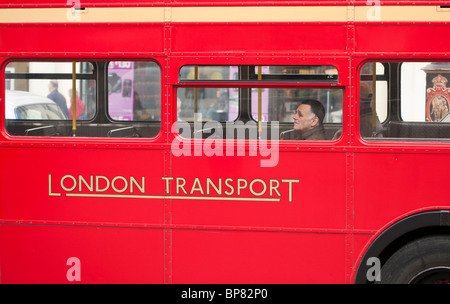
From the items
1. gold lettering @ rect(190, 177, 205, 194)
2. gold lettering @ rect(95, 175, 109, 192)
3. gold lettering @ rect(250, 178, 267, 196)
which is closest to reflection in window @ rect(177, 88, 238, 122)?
gold lettering @ rect(190, 177, 205, 194)

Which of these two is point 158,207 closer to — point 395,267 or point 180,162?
point 180,162

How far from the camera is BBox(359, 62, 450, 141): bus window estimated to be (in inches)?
155

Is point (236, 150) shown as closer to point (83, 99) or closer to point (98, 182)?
point (98, 182)

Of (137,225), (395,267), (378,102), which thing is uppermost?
(378,102)

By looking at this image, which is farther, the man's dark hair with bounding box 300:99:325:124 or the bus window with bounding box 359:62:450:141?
the man's dark hair with bounding box 300:99:325:124

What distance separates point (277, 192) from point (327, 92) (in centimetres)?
73

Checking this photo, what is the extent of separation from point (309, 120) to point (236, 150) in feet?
1.74

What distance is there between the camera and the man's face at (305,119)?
406 centimetres

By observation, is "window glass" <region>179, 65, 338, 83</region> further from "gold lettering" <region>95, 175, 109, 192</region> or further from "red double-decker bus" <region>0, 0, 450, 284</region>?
"gold lettering" <region>95, 175, 109, 192</region>

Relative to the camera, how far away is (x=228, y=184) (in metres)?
4.02

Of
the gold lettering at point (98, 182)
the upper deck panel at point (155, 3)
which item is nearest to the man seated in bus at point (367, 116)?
the upper deck panel at point (155, 3)

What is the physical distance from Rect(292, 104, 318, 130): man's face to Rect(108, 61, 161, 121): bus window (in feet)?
3.07

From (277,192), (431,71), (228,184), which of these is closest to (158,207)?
(228,184)

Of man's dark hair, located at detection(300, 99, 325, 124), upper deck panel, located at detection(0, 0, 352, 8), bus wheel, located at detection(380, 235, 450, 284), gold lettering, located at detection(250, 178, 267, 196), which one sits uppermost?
upper deck panel, located at detection(0, 0, 352, 8)
